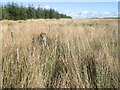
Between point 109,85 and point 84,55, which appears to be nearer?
point 109,85

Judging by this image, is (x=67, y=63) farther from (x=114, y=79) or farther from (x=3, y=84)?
(x=3, y=84)

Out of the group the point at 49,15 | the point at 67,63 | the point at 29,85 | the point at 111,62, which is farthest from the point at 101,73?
the point at 49,15

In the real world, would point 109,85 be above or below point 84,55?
below

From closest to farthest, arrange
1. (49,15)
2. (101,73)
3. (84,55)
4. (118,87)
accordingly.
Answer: (118,87) → (101,73) → (84,55) → (49,15)

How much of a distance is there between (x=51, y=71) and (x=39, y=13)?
4537 centimetres

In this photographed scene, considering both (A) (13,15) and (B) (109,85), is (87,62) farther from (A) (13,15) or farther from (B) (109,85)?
A: (A) (13,15)

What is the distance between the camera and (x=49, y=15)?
5225 centimetres

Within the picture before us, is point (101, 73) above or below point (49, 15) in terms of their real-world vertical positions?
below

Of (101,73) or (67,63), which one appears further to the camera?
(67,63)

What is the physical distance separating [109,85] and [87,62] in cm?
81

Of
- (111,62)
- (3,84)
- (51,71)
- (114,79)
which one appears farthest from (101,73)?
(3,84)

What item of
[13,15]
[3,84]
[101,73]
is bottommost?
[3,84]

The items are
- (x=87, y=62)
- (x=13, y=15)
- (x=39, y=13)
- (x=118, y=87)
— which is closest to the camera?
(x=118, y=87)

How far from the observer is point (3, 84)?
7.38 ft
